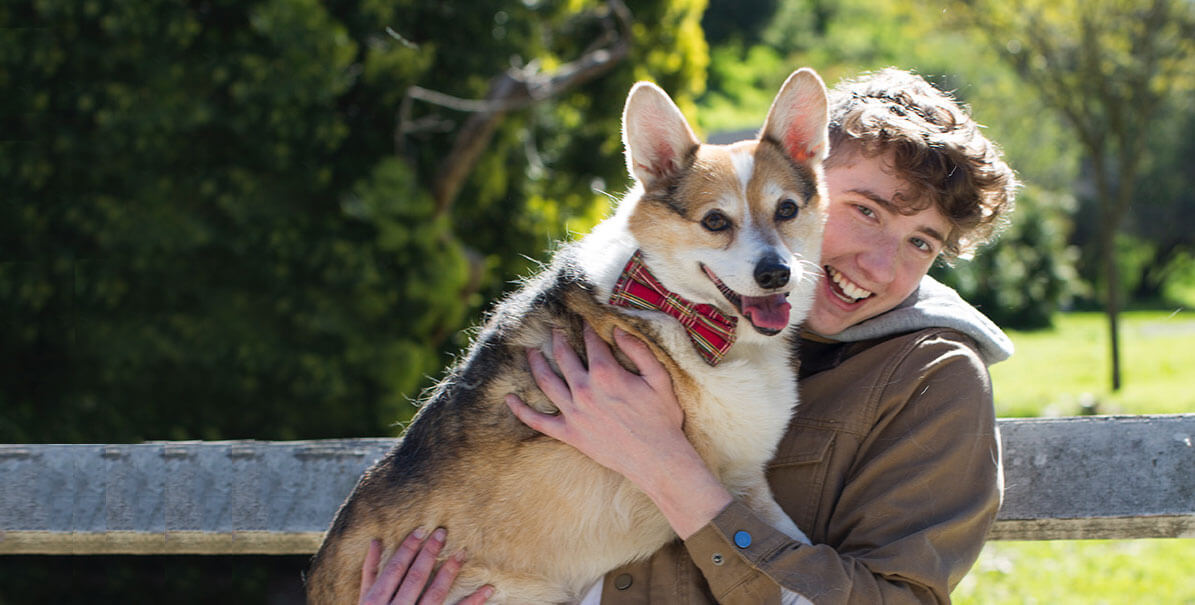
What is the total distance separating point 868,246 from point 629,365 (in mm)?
744

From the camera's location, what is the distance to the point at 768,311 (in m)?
2.47

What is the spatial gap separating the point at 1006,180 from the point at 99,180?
5.01 m

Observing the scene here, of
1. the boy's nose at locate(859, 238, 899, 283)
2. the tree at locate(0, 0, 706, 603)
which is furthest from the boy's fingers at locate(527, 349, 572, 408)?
the tree at locate(0, 0, 706, 603)

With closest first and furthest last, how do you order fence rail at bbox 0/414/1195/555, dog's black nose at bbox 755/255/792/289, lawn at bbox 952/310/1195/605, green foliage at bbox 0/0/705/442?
1. dog's black nose at bbox 755/255/792/289
2. fence rail at bbox 0/414/1195/555
3. green foliage at bbox 0/0/705/442
4. lawn at bbox 952/310/1195/605

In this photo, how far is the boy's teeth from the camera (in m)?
2.61

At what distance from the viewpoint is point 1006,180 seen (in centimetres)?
259

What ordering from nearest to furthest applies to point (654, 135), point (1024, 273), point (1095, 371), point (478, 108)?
point (654, 135) < point (478, 108) < point (1095, 371) < point (1024, 273)

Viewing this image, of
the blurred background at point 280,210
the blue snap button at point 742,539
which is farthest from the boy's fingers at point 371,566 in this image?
the blurred background at point 280,210

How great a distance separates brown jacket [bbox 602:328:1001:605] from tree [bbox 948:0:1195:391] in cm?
1235

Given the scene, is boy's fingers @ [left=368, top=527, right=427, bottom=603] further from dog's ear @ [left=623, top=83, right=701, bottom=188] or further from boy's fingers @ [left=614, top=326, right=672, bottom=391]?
dog's ear @ [left=623, top=83, right=701, bottom=188]

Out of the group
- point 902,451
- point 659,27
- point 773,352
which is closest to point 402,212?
point 659,27

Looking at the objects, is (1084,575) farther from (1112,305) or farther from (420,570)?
(1112,305)

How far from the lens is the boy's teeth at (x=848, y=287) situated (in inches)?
103

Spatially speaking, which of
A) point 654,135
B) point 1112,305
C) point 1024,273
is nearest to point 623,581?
point 654,135
